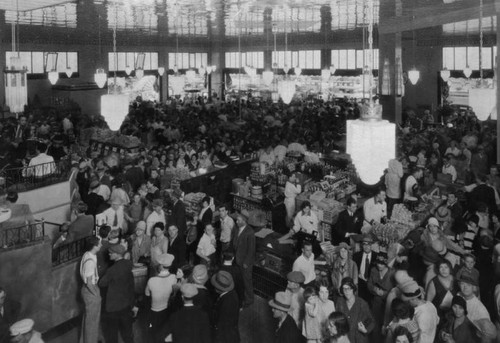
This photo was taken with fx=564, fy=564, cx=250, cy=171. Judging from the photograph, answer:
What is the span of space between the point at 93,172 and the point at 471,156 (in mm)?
7902

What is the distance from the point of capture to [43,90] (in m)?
23.6

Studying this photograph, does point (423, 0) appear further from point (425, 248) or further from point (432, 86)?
point (432, 86)

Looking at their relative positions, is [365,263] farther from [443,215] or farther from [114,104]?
[114,104]

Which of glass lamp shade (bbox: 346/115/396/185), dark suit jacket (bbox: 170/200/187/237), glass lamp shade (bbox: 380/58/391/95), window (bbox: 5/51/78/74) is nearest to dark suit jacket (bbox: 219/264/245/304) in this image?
dark suit jacket (bbox: 170/200/187/237)

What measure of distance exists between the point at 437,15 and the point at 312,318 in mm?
9628

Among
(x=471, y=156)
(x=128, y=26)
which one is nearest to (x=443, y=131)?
(x=471, y=156)

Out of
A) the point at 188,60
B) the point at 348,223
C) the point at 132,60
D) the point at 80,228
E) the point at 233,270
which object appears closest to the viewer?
the point at 233,270

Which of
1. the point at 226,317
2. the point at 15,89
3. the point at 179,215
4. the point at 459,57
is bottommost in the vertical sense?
the point at 226,317

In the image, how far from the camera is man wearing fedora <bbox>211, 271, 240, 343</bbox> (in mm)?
5984

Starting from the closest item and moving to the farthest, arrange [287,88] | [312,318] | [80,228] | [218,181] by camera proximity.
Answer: [312,318] < [80,228] < [218,181] < [287,88]

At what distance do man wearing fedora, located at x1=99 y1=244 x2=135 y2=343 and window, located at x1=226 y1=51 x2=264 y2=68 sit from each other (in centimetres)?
2569

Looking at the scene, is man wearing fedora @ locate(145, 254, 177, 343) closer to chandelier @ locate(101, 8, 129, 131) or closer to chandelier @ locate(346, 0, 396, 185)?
chandelier @ locate(101, 8, 129, 131)

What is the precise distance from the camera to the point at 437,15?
1292cm

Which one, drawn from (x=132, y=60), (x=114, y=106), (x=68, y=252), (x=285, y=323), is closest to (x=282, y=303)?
(x=285, y=323)
